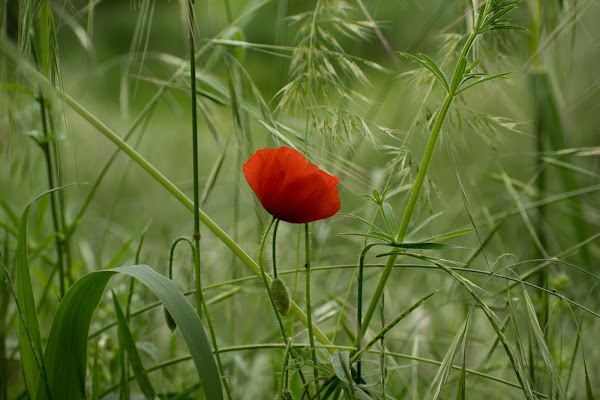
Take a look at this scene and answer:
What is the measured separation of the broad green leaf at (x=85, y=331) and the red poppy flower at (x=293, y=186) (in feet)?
0.30

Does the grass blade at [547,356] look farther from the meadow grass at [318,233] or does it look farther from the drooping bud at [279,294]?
the drooping bud at [279,294]

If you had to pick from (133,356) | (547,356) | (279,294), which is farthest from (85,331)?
(547,356)

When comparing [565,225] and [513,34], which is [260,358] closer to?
[513,34]

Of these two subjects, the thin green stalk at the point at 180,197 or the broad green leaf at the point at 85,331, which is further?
the thin green stalk at the point at 180,197

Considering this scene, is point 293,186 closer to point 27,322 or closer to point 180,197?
point 180,197

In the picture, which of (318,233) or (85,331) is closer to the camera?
(85,331)

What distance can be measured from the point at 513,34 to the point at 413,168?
20 cm

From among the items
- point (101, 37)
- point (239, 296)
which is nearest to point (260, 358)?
point (239, 296)

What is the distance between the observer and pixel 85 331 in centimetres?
44

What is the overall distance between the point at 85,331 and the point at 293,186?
22cm

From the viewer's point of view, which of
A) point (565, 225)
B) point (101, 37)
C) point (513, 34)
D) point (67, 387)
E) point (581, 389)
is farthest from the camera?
point (101, 37)

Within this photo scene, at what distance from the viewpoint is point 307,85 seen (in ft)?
1.54

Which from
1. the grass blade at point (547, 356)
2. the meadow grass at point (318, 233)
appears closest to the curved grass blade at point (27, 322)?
the meadow grass at point (318, 233)

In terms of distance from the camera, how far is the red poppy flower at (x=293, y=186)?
1.22ft
